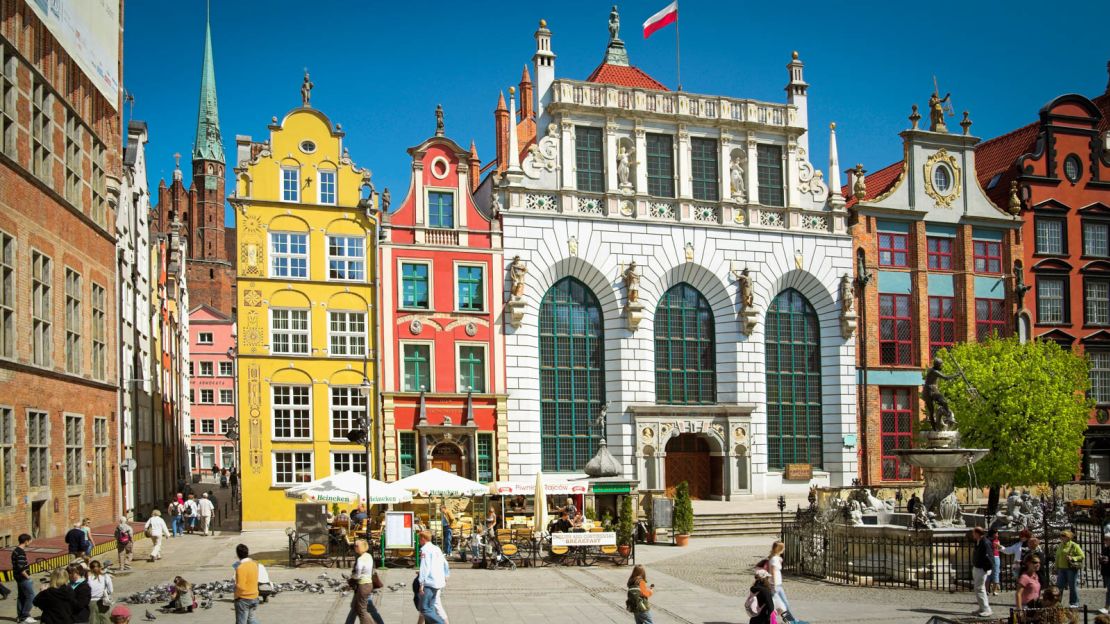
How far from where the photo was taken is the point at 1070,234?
55219 millimetres

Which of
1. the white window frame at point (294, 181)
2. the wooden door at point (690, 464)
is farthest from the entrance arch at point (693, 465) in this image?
the white window frame at point (294, 181)

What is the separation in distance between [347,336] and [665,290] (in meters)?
13.4

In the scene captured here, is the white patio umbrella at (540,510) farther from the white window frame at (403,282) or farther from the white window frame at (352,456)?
the white window frame at (403,282)

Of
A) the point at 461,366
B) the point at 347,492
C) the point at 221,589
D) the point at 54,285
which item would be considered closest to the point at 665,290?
the point at 461,366

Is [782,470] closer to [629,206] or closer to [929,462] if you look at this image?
[629,206]

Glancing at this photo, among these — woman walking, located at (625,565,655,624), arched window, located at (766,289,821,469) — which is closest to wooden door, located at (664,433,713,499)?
arched window, located at (766,289,821,469)

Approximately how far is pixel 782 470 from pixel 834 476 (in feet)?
7.58

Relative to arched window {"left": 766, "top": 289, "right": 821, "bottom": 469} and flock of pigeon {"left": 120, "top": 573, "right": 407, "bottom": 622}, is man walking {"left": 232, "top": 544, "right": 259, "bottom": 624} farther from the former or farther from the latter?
arched window {"left": 766, "top": 289, "right": 821, "bottom": 469}

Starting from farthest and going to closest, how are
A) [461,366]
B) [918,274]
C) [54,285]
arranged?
1. [918,274]
2. [461,366]
3. [54,285]

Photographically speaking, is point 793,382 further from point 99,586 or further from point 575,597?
point 99,586

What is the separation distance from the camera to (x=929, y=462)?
29.7 meters

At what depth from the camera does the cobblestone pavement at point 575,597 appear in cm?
2248

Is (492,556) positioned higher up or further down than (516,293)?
further down

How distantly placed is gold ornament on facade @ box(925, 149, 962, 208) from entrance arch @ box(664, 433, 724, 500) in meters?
15.2
